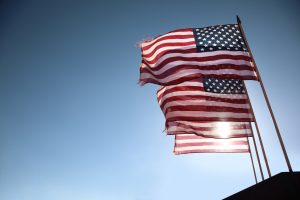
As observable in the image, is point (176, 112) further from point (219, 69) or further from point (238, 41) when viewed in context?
point (238, 41)

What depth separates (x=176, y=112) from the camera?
9602mm

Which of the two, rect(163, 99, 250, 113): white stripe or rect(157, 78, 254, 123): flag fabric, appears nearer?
rect(157, 78, 254, 123): flag fabric

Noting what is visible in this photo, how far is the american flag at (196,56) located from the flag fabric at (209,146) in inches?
126

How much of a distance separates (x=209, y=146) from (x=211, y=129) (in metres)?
1.43

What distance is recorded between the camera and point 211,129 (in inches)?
388

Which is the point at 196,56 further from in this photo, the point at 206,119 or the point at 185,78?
the point at 206,119

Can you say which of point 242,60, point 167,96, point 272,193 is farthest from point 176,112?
point 272,193

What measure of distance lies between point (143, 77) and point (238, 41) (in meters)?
3.90

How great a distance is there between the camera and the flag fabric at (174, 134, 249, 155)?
1091cm

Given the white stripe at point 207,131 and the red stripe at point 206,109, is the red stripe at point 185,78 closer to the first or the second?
the red stripe at point 206,109

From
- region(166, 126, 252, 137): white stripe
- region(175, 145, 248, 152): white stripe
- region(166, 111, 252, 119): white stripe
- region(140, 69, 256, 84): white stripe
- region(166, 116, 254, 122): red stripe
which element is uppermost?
region(140, 69, 256, 84): white stripe

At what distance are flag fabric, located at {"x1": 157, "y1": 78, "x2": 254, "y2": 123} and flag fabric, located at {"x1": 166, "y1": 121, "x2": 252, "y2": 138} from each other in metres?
0.44

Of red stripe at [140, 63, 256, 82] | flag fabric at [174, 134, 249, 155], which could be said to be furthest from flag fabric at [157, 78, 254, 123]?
flag fabric at [174, 134, 249, 155]

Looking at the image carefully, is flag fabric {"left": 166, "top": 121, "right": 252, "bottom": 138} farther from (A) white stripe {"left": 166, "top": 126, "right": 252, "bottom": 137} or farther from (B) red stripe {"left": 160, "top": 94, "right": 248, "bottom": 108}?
(B) red stripe {"left": 160, "top": 94, "right": 248, "bottom": 108}
